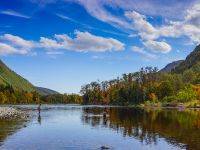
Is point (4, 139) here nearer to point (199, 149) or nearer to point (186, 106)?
point (199, 149)

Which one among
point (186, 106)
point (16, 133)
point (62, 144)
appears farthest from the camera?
point (186, 106)

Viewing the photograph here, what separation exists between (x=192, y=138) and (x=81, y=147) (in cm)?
1898

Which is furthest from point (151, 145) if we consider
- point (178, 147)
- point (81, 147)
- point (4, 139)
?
point (4, 139)

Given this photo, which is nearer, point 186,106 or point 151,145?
point 151,145

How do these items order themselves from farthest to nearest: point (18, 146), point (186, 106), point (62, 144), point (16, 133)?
point (186, 106) → point (16, 133) → point (62, 144) → point (18, 146)

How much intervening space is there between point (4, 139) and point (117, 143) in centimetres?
1521

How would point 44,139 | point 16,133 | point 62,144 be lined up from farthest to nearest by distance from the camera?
point 16,133 < point 44,139 < point 62,144

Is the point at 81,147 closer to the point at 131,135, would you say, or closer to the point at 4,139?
the point at 4,139

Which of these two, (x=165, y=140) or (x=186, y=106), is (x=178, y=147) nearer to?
(x=165, y=140)

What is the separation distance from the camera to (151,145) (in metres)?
48.5

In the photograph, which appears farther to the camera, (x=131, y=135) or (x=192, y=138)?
(x=131, y=135)

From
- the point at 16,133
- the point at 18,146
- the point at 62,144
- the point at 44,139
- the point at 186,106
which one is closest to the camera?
the point at 18,146

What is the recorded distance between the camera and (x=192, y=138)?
55688mm

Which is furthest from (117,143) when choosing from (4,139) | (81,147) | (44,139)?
(4,139)
